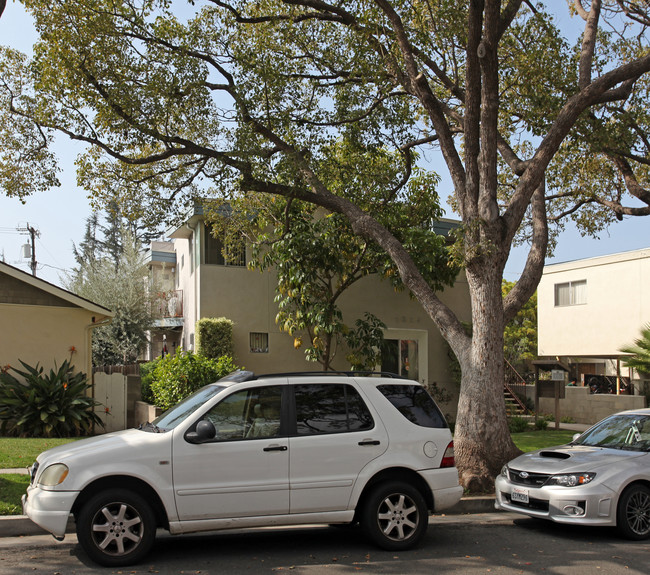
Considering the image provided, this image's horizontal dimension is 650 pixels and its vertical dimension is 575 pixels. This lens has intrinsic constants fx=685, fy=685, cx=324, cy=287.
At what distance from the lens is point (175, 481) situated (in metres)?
6.53

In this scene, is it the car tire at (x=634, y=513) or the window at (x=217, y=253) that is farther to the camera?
the window at (x=217, y=253)

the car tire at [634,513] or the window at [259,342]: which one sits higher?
the window at [259,342]

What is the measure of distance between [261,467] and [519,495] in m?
3.38

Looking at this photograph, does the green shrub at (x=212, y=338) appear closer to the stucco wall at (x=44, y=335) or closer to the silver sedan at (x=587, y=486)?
the stucco wall at (x=44, y=335)

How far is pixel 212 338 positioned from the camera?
17359 mm

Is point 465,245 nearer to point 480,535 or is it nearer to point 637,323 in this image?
point 480,535

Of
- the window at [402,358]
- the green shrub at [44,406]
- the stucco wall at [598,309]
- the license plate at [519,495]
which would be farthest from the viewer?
the stucco wall at [598,309]

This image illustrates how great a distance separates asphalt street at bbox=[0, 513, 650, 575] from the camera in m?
6.46

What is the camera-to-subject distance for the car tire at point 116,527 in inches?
248

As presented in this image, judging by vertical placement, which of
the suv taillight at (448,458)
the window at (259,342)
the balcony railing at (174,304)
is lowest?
the suv taillight at (448,458)

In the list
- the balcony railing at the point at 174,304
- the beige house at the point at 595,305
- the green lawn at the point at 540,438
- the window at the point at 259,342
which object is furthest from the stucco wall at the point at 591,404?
the balcony railing at the point at 174,304

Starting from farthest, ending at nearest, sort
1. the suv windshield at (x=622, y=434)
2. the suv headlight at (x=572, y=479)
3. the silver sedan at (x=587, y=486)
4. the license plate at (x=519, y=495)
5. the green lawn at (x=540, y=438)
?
1. the green lawn at (x=540, y=438)
2. the suv windshield at (x=622, y=434)
3. the license plate at (x=519, y=495)
4. the suv headlight at (x=572, y=479)
5. the silver sedan at (x=587, y=486)

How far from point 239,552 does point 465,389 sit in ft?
15.9

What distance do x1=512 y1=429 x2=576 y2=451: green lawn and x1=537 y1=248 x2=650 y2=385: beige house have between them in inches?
423
